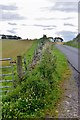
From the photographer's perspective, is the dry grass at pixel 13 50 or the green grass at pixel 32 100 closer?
the green grass at pixel 32 100

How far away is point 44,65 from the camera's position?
44.3 ft

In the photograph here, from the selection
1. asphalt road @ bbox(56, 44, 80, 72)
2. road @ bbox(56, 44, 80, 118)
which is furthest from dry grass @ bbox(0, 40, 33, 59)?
road @ bbox(56, 44, 80, 118)

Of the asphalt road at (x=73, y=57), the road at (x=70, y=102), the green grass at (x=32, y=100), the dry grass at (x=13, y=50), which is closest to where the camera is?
the green grass at (x=32, y=100)

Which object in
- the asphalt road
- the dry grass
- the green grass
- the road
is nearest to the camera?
the green grass

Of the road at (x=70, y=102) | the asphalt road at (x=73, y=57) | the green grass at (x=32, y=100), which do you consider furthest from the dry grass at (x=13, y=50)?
the green grass at (x=32, y=100)

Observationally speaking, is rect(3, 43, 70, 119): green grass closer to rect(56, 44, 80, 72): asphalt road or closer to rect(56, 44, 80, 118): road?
rect(56, 44, 80, 118): road

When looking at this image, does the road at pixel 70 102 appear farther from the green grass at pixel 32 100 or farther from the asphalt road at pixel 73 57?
the asphalt road at pixel 73 57

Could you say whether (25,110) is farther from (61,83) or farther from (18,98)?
→ (61,83)

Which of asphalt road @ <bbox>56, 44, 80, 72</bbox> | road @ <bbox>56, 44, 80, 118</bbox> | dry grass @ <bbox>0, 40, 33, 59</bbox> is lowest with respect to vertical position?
road @ <bbox>56, 44, 80, 118</bbox>

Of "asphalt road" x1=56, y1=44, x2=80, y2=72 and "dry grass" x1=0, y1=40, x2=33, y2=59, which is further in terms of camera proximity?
"dry grass" x1=0, y1=40, x2=33, y2=59

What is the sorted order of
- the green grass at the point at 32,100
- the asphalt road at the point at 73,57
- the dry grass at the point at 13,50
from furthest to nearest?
the dry grass at the point at 13,50, the asphalt road at the point at 73,57, the green grass at the point at 32,100

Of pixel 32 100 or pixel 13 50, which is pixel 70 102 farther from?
pixel 13 50

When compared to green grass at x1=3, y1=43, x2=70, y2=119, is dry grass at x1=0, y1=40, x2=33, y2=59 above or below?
above

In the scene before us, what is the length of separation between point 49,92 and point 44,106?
1.59m
